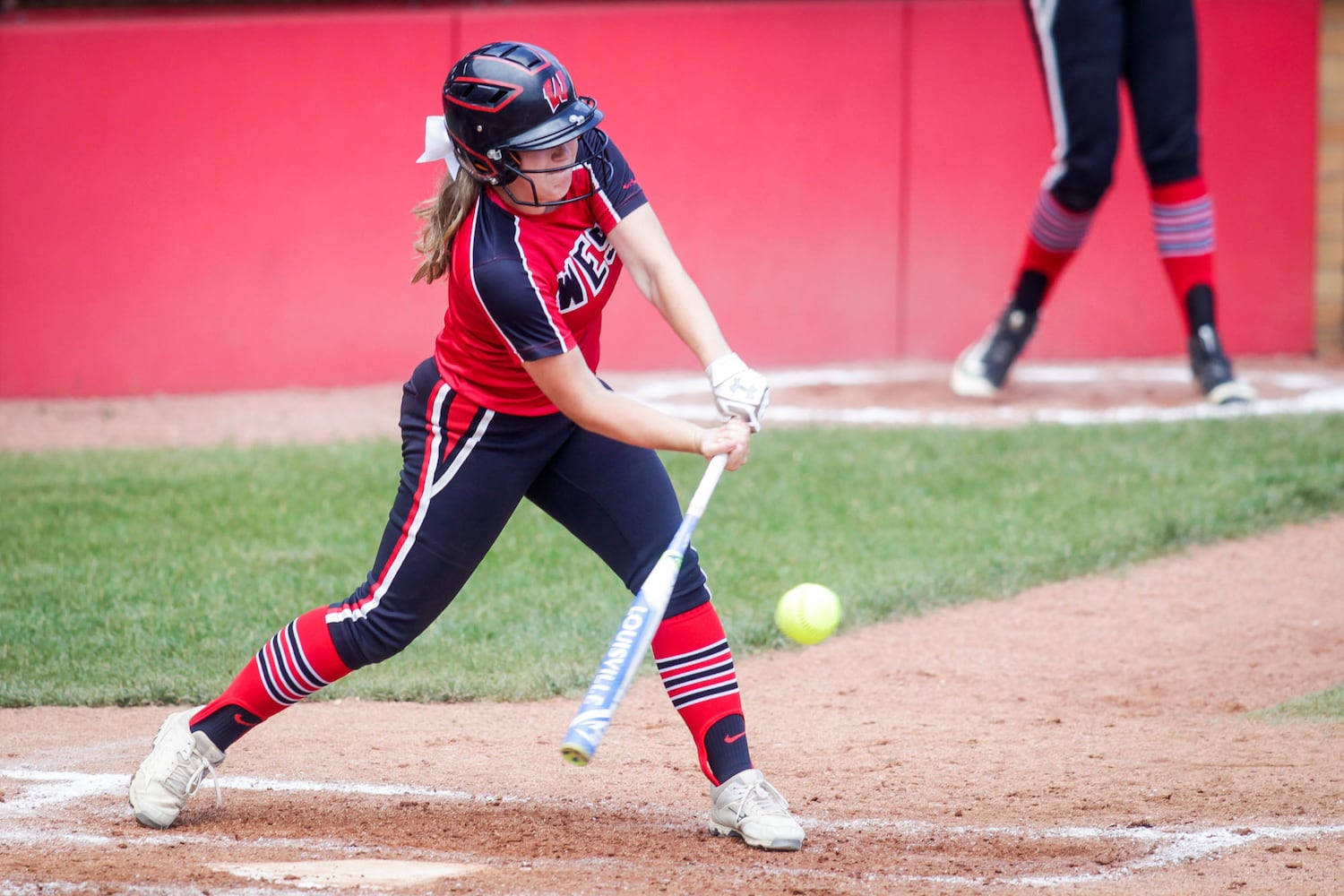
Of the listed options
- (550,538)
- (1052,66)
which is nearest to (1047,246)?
(1052,66)

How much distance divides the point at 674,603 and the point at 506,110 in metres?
1.13

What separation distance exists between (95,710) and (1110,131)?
519 cm

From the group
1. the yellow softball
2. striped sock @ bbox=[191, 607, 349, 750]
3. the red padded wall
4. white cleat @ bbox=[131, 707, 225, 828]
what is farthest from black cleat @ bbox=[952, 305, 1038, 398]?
white cleat @ bbox=[131, 707, 225, 828]

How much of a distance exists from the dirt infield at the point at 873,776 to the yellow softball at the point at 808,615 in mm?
376

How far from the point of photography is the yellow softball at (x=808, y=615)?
154 inches

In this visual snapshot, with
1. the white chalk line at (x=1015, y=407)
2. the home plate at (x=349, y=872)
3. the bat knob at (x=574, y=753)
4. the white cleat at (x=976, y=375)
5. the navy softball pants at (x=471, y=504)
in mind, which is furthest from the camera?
the white cleat at (x=976, y=375)

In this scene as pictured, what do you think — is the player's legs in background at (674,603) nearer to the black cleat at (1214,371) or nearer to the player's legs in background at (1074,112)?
the player's legs in background at (1074,112)

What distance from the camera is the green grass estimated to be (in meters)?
5.08

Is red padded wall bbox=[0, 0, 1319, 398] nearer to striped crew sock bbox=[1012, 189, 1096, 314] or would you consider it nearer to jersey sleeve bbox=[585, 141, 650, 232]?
striped crew sock bbox=[1012, 189, 1096, 314]

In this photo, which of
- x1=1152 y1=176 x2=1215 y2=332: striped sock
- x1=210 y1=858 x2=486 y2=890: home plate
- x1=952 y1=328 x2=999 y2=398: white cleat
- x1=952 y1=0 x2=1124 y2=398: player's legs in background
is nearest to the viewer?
x1=210 y1=858 x2=486 y2=890: home plate

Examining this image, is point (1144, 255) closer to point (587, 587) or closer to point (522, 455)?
point (587, 587)

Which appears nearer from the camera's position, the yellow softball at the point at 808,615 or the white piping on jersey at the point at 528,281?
the white piping on jersey at the point at 528,281

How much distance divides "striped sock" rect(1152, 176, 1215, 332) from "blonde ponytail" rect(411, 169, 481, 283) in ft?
17.2

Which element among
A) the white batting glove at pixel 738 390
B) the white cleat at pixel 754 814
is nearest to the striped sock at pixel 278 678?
the white cleat at pixel 754 814
